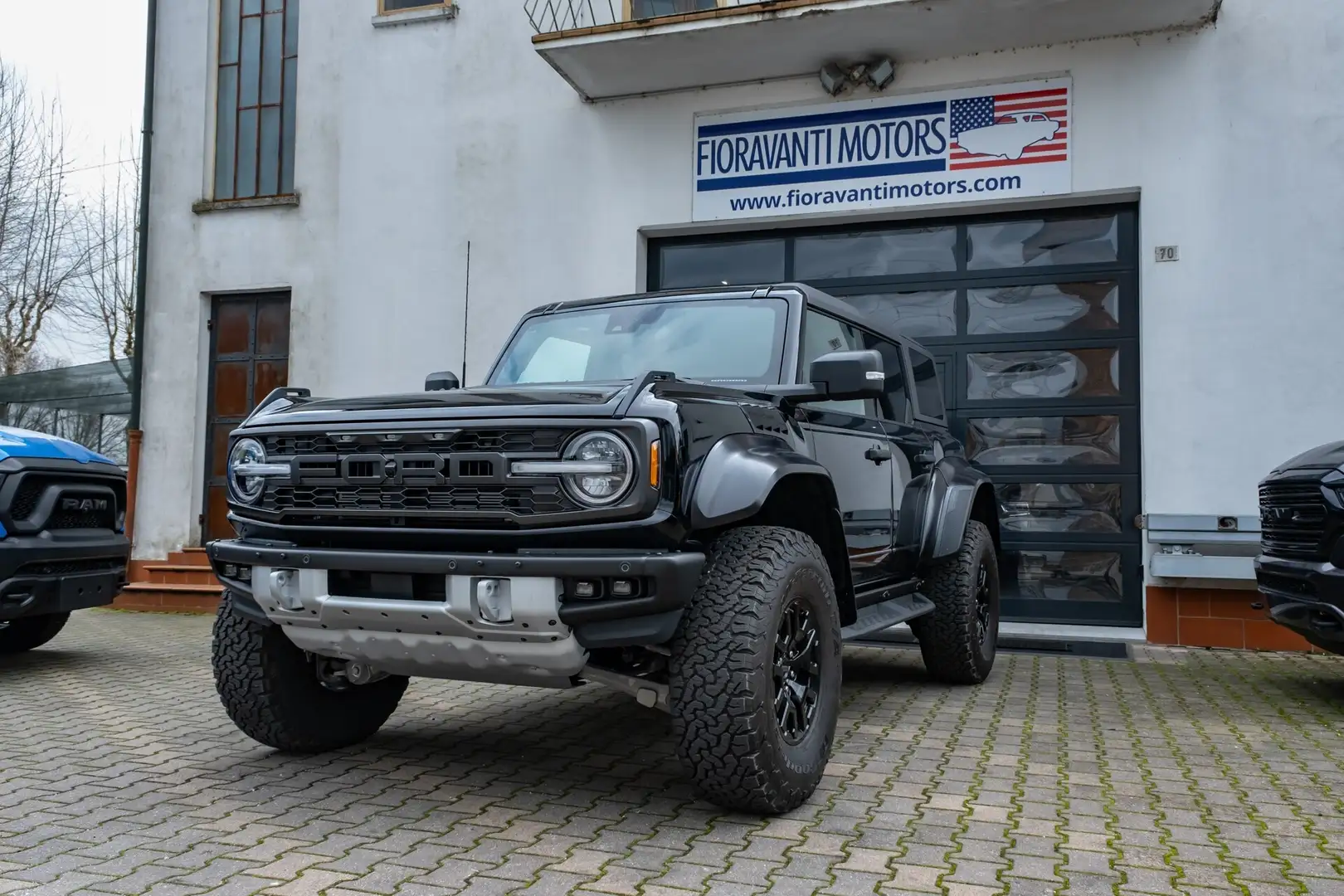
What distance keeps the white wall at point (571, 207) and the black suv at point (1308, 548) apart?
2.26 m

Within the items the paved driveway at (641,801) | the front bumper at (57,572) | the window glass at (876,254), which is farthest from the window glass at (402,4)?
the paved driveway at (641,801)

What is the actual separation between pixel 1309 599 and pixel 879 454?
2244mm

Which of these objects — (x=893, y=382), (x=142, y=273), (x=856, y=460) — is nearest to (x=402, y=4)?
(x=142, y=273)

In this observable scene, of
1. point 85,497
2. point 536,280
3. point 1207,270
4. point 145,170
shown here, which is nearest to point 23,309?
point 145,170

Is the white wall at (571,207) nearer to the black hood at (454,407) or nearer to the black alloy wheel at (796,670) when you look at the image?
the black alloy wheel at (796,670)

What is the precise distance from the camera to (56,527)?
6172 mm

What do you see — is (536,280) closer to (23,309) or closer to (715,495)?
(715,495)

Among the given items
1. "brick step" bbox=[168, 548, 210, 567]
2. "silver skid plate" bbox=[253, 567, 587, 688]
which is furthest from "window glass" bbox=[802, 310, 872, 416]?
"brick step" bbox=[168, 548, 210, 567]

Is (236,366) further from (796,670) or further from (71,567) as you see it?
(796,670)

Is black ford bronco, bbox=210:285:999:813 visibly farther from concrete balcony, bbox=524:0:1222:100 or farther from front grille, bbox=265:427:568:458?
concrete balcony, bbox=524:0:1222:100

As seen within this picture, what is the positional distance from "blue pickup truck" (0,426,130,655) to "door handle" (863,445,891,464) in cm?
439

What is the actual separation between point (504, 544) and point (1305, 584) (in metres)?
4.12

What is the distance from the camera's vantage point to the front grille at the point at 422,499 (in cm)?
321

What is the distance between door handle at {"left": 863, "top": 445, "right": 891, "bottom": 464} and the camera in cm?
490
